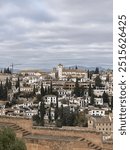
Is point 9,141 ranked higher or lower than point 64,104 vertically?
higher

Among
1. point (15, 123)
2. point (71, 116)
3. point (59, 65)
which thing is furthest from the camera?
point (59, 65)

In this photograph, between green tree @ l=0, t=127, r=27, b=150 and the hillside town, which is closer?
green tree @ l=0, t=127, r=27, b=150

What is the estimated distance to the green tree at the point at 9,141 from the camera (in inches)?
270

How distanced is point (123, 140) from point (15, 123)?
24.3ft

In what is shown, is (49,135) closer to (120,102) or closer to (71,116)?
(120,102)

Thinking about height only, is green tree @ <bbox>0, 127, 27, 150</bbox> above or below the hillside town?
above

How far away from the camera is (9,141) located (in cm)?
701

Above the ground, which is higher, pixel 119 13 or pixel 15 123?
pixel 119 13

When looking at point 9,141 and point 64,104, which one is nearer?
point 9,141

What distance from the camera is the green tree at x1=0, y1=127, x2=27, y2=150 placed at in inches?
270

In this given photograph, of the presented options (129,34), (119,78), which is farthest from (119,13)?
(119,78)

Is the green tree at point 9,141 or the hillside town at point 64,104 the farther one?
the hillside town at point 64,104

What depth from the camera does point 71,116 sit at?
44.2m

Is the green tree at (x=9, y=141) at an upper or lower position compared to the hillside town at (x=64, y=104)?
upper
